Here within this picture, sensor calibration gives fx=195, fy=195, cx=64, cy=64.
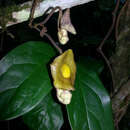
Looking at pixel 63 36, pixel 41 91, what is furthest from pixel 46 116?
pixel 63 36

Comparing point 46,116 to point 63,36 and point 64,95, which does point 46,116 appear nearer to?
point 64,95

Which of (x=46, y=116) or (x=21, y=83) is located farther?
(x=46, y=116)

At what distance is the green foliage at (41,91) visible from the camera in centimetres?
65

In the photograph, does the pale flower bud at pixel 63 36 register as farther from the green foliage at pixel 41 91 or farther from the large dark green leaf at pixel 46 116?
the large dark green leaf at pixel 46 116

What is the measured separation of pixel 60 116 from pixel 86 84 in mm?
196

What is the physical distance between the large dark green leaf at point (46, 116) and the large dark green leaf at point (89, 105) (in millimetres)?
153

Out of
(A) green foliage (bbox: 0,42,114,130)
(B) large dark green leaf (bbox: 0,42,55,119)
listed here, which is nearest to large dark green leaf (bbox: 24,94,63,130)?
(A) green foliage (bbox: 0,42,114,130)

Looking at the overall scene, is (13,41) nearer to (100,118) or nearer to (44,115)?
(44,115)

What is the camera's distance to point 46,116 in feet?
2.68

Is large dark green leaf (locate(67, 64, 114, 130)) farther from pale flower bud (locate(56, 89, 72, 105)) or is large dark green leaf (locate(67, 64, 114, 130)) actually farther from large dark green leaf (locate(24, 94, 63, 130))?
large dark green leaf (locate(24, 94, 63, 130))

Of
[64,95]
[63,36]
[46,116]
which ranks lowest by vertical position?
[46,116]

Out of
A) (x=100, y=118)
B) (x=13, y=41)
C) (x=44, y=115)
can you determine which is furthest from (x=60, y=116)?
(x=13, y=41)

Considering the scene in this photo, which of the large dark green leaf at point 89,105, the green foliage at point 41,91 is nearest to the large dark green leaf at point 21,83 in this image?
the green foliage at point 41,91

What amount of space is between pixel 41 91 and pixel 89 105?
0.18 metres
